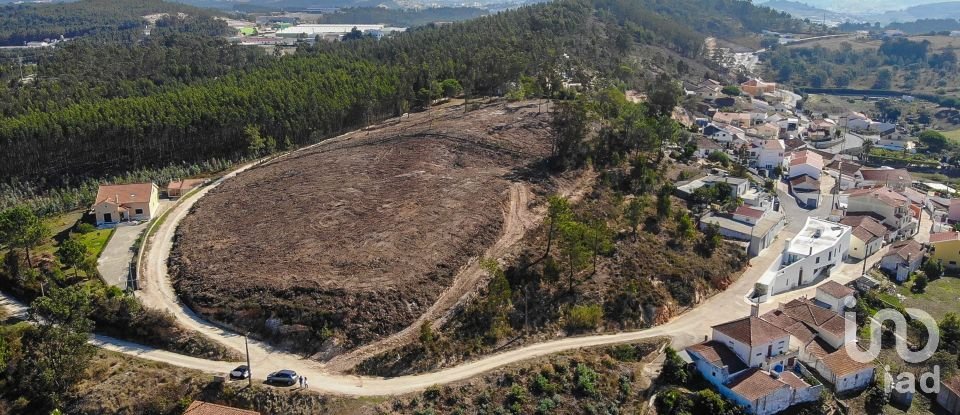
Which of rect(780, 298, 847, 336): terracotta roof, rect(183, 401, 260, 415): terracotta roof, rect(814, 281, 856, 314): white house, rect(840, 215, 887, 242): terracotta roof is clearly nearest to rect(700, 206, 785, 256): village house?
rect(840, 215, 887, 242): terracotta roof

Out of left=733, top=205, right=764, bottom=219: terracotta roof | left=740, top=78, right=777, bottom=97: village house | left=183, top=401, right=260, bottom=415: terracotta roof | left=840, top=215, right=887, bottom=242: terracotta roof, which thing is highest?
left=740, top=78, right=777, bottom=97: village house

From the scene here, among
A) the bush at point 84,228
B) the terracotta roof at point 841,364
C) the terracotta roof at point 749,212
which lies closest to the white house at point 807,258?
the terracotta roof at point 749,212

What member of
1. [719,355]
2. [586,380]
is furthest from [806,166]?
[586,380]

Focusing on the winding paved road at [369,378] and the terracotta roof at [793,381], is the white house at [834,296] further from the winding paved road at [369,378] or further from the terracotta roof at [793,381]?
the terracotta roof at [793,381]

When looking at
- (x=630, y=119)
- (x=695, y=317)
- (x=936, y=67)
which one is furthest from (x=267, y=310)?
(x=936, y=67)

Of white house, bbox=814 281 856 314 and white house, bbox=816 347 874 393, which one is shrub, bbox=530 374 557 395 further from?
white house, bbox=814 281 856 314

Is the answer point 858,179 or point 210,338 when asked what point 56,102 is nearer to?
point 210,338
